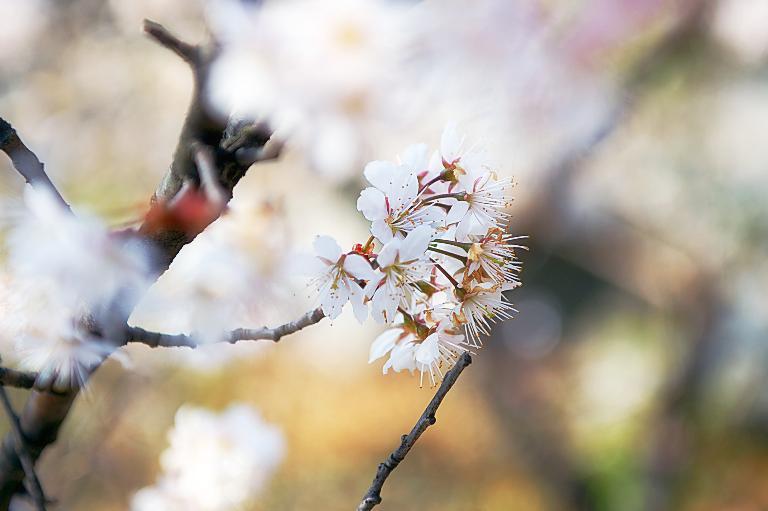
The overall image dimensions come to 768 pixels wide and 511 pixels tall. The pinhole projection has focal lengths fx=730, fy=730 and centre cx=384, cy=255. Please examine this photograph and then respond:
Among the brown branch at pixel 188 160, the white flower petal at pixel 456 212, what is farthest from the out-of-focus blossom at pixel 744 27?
the brown branch at pixel 188 160

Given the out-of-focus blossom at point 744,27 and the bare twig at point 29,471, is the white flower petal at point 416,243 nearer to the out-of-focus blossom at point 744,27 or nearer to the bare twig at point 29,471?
the bare twig at point 29,471

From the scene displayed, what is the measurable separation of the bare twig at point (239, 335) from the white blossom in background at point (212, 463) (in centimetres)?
43

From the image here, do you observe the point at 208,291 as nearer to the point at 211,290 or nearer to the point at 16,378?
the point at 211,290

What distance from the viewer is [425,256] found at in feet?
1.44

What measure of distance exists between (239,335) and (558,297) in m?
2.92

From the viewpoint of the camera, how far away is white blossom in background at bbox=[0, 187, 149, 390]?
39cm

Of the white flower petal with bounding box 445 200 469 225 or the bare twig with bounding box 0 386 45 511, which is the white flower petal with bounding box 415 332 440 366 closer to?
the white flower petal with bounding box 445 200 469 225

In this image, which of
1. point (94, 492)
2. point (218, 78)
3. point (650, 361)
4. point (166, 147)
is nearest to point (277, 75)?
point (218, 78)

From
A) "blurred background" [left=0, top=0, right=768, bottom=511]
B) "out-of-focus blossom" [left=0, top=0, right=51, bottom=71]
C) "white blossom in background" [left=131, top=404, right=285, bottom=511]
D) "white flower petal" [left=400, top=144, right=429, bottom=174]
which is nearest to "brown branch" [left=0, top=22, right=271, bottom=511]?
"white flower petal" [left=400, top=144, right=429, bottom=174]

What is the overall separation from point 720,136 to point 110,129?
2172 mm

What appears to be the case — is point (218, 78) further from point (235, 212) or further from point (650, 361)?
point (650, 361)

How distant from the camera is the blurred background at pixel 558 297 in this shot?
79.6 inches

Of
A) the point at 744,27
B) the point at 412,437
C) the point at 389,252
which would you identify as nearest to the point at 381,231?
the point at 389,252

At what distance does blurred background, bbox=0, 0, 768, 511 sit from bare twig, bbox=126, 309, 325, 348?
116 centimetres
